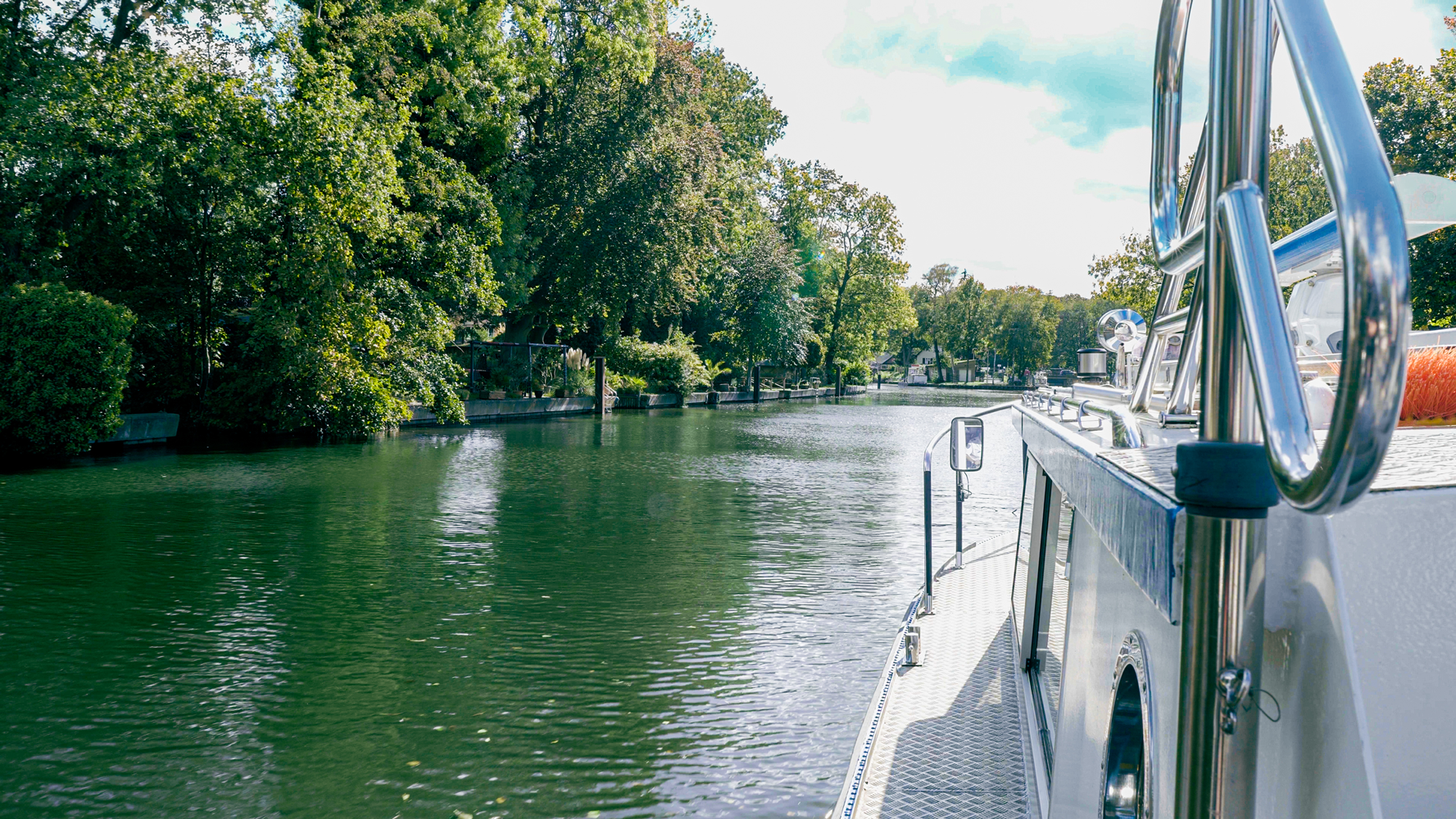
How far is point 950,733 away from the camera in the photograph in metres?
3.84

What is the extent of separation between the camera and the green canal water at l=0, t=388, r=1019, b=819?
4.72m

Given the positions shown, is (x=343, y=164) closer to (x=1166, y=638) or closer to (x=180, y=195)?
(x=180, y=195)

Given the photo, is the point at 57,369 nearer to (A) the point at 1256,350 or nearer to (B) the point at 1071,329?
(A) the point at 1256,350

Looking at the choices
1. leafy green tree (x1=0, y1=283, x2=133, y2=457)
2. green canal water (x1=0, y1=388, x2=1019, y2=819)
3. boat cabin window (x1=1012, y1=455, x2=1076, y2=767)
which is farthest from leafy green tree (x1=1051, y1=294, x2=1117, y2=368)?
boat cabin window (x1=1012, y1=455, x2=1076, y2=767)

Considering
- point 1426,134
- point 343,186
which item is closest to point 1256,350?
point 343,186

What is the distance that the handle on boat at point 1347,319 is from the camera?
92 centimetres

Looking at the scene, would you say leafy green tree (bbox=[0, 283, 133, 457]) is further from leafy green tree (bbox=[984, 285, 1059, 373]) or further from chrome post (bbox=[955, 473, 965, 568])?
leafy green tree (bbox=[984, 285, 1059, 373])

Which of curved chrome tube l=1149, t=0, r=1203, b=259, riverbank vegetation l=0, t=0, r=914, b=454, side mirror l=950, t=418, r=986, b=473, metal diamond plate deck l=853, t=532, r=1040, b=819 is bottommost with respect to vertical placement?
metal diamond plate deck l=853, t=532, r=1040, b=819

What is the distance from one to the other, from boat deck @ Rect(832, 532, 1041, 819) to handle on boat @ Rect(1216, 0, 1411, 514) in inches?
93.0

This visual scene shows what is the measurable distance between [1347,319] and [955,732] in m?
3.18

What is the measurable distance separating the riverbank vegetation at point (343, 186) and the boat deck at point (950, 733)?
1703 cm

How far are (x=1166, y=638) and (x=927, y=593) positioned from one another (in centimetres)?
411

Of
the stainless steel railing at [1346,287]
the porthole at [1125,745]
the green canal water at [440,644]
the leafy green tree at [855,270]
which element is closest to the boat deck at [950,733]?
the green canal water at [440,644]

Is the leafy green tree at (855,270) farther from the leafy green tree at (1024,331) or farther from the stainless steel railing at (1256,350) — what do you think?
the stainless steel railing at (1256,350)
